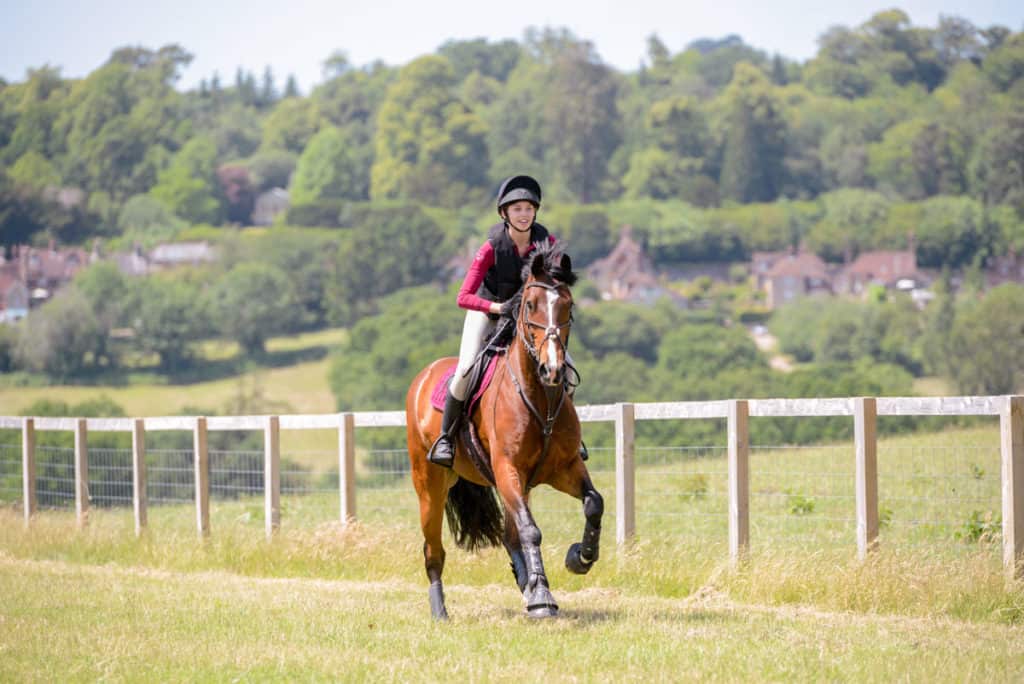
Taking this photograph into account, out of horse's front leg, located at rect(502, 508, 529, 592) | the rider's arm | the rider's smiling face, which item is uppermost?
the rider's smiling face

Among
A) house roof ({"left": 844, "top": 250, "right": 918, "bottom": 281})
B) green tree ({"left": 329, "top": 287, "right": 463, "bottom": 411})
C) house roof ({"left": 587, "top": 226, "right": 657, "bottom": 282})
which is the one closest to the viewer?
green tree ({"left": 329, "top": 287, "right": 463, "bottom": 411})

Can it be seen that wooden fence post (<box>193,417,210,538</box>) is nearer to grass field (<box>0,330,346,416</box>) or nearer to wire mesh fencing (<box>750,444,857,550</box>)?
wire mesh fencing (<box>750,444,857,550</box>)

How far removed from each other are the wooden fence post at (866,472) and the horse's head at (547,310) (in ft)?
8.98

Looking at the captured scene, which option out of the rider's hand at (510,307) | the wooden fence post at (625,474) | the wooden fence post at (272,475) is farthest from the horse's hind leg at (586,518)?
the wooden fence post at (272,475)

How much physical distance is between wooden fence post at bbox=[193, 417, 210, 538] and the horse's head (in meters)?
7.03

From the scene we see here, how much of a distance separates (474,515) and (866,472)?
2.92 m

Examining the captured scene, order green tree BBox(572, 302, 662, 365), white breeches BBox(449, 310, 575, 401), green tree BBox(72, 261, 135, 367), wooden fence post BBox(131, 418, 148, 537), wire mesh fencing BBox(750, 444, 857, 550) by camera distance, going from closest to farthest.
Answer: white breeches BBox(449, 310, 575, 401)
wire mesh fencing BBox(750, 444, 857, 550)
wooden fence post BBox(131, 418, 148, 537)
green tree BBox(572, 302, 662, 365)
green tree BBox(72, 261, 135, 367)

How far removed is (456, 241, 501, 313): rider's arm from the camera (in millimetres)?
9227

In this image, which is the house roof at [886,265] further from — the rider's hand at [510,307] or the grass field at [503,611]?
the rider's hand at [510,307]

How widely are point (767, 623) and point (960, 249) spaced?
18519 centimetres

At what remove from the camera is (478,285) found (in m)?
9.41

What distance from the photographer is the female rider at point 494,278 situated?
9.30 metres

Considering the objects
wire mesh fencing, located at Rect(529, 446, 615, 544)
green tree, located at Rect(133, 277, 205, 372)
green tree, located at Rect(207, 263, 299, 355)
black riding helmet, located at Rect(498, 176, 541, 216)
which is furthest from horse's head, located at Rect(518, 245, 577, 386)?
green tree, located at Rect(207, 263, 299, 355)

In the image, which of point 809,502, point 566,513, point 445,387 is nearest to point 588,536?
point 445,387
